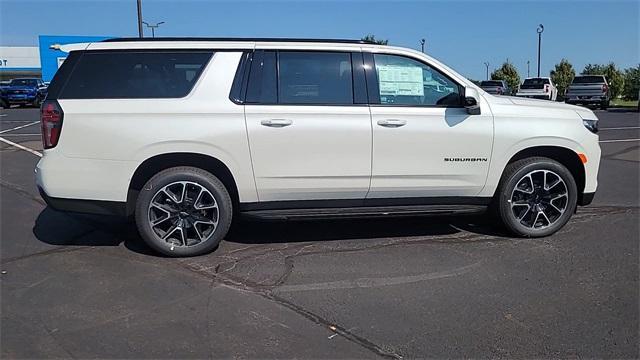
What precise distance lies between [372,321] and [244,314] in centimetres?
87

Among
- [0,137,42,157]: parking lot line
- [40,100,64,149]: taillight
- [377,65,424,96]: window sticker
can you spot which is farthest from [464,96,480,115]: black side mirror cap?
Answer: [0,137,42,157]: parking lot line

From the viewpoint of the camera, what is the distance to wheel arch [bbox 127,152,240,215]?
4.77 metres

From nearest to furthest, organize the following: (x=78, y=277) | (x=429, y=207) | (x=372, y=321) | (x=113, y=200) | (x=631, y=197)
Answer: (x=372, y=321), (x=78, y=277), (x=113, y=200), (x=429, y=207), (x=631, y=197)

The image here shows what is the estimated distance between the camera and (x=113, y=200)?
472 cm

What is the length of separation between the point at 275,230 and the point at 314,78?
5.63ft

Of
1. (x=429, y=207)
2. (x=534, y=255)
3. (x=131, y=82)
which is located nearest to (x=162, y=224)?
(x=131, y=82)

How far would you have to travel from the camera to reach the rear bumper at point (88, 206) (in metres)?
4.73

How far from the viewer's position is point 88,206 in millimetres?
4754

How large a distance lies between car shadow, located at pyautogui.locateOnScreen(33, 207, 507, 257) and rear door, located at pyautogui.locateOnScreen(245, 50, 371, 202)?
0.70 m

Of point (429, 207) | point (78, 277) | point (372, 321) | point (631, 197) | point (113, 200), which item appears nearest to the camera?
point (372, 321)

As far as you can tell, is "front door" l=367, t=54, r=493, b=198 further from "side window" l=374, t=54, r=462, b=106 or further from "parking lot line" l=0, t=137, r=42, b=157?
"parking lot line" l=0, t=137, r=42, b=157

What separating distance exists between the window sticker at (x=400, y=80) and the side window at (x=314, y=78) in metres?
0.32

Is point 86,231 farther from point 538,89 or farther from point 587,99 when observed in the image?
point 587,99

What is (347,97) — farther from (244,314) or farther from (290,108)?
(244,314)
